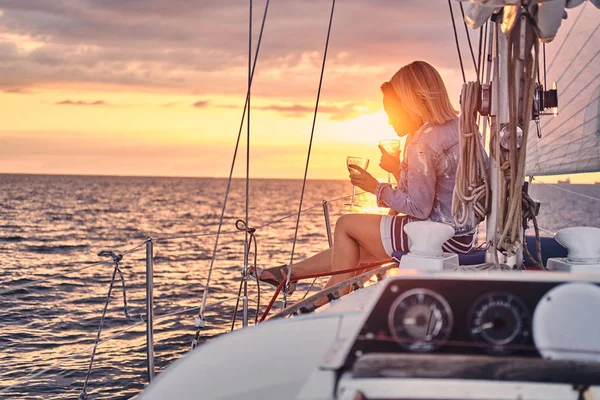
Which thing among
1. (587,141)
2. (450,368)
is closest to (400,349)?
(450,368)

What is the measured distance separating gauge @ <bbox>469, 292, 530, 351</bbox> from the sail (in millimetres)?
2745

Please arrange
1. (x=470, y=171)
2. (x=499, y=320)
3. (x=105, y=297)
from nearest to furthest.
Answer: (x=499, y=320) < (x=470, y=171) < (x=105, y=297)

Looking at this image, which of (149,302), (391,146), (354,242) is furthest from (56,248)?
(354,242)

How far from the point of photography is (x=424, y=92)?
2725mm

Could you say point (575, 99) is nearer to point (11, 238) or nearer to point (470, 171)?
point (470, 171)

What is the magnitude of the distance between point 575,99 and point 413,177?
69.8 inches

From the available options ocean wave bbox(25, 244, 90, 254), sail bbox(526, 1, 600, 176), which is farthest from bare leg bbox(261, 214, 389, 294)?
ocean wave bbox(25, 244, 90, 254)

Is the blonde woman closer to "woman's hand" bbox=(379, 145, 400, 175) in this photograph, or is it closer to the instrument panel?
"woman's hand" bbox=(379, 145, 400, 175)

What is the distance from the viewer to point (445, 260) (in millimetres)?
1944

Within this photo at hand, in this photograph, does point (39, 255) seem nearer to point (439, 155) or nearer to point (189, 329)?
point (189, 329)

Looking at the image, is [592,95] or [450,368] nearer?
[450,368]

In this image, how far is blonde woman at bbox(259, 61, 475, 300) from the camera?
272cm

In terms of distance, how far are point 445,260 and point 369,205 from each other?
1.53 metres

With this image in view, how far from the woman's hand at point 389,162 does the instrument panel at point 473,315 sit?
6.17 feet
